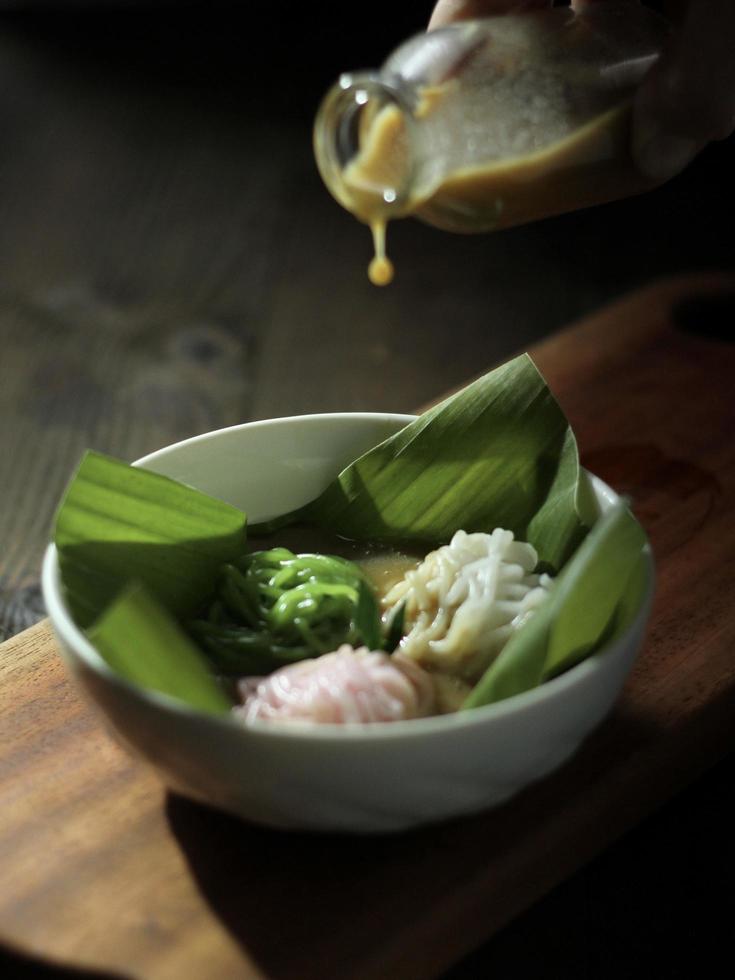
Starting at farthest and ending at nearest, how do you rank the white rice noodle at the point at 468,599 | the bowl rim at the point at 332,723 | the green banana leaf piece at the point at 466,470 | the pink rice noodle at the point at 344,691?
the green banana leaf piece at the point at 466,470
the white rice noodle at the point at 468,599
the pink rice noodle at the point at 344,691
the bowl rim at the point at 332,723

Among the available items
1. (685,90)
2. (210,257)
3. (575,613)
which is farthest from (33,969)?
(210,257)

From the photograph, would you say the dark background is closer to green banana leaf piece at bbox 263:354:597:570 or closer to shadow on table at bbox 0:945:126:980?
green banana leaf piece at bbox 263:354:597:570

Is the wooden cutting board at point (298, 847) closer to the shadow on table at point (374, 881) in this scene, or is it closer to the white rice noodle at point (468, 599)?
the shadow on table at point (374, 881)

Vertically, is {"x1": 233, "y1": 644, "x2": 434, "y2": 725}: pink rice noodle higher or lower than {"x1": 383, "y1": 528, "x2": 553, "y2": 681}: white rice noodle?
higher

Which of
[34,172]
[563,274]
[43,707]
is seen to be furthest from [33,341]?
[43,707]

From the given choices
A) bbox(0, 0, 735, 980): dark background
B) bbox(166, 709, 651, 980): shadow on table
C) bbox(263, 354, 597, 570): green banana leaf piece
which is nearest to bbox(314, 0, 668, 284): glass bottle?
bbox(263, 354, 597, 570): green banana leaf piece

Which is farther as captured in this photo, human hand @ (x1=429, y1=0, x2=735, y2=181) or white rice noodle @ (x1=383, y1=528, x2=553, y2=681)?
human hand @ (x1=429, y1=0, x2=735, y2=181)

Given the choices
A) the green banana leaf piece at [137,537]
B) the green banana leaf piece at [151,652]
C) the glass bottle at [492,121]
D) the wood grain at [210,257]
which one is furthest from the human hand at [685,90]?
the wood grain at [210,257]
